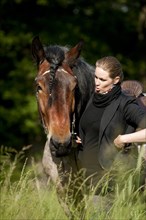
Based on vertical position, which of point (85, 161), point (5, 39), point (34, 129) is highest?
point (5, 39)

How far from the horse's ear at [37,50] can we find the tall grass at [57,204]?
1.34 m

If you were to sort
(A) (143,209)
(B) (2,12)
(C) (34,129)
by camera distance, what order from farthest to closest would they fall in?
(B) (2,12)
(C) (34,129)
(A) (143,209)

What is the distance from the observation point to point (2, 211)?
5086mm

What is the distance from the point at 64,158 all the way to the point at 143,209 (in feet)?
3.27

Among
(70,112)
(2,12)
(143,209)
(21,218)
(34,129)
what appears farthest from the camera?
(2,12)

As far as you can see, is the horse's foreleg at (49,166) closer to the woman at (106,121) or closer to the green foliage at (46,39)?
the woman at (106,121)

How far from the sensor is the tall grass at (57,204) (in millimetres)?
4992

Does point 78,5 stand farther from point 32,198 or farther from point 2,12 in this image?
point 32,198

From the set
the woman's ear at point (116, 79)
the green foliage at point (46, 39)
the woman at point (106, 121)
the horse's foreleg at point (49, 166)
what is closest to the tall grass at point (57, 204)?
the woman at point (106, 121)

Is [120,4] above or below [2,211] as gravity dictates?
above

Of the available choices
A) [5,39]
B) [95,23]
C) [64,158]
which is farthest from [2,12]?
[64,158]

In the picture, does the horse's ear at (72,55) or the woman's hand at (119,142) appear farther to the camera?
the horse's ear at (72,55)

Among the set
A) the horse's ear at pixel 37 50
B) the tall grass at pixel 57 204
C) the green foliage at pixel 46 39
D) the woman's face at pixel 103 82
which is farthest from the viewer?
the green foliage at pixel 46 39

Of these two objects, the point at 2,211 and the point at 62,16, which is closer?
the point at 2,211
